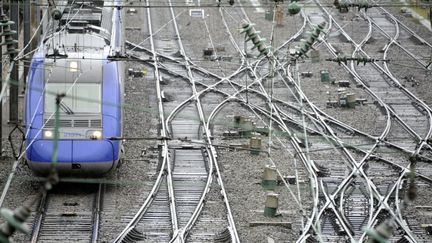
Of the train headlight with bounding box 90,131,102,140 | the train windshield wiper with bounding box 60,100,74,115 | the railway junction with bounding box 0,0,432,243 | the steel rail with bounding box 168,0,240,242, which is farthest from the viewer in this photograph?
the train windshield wiper with bounding box 60,100,74,115

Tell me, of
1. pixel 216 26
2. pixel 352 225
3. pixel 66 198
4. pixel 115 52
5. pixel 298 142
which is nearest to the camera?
pixel 352 225

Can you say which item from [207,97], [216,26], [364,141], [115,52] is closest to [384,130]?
[364,141]

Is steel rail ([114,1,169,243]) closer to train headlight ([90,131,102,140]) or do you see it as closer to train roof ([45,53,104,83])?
train headlight ([90,131,102,140])

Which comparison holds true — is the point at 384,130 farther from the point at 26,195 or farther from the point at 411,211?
the point at 26,195

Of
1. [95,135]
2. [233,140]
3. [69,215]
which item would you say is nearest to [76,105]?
[95,135]

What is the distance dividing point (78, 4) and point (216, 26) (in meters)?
13.7

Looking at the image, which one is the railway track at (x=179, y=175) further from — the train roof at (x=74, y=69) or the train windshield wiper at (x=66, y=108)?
the train windshield wiper at (x=66, y=108)

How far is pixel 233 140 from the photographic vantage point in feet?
91.7

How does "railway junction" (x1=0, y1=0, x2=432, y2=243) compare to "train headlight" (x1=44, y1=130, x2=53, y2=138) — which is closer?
"railway junction" (x1=0, y1=0, x2=432, y2=243)

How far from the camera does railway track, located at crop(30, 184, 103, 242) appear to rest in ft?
67.5

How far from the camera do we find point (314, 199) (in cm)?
2202

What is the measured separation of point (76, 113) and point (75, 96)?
0.40 meters

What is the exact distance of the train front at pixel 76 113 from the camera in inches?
901

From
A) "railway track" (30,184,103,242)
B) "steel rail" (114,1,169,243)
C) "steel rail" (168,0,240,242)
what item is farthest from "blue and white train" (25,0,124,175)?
"steel rail" (168,0,240,242)
